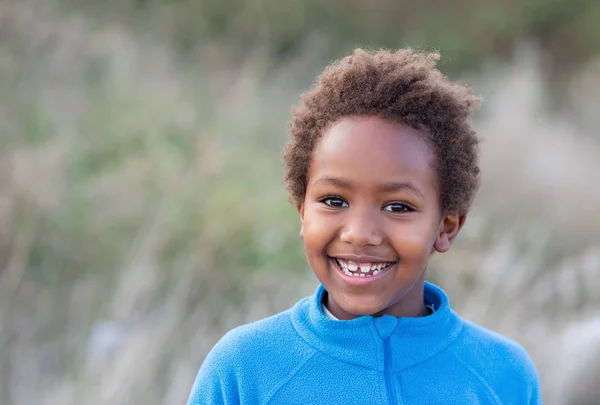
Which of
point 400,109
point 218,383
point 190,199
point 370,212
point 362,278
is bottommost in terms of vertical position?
point 218,383

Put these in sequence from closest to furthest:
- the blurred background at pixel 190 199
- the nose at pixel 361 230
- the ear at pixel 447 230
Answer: the nose at pixel 361 230, the ear at pixel 447 230, the blurred background at pixel 190 199

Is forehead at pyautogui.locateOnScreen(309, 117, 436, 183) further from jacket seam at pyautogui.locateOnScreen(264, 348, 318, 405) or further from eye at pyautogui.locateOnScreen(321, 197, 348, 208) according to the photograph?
jacket seam at pyautogui.locateOnScreen(264, 348, 318, 405)

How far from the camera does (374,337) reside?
184 cm

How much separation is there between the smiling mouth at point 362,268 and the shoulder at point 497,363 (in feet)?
1.02

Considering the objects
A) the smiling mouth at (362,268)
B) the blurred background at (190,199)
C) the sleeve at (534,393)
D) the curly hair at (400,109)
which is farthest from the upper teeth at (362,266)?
the blurred background at (190,199)

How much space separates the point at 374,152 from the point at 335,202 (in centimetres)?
16

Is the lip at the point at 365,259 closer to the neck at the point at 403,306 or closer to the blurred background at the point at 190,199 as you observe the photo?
the neck at the point at 403,306

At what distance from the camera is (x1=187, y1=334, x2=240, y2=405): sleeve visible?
5.96 feet

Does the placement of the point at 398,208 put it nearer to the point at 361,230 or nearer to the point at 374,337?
the point at 361,230

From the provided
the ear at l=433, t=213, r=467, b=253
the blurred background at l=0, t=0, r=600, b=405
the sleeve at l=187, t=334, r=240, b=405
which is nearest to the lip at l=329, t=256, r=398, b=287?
the ear at l=433, t=213, r=467, b=253

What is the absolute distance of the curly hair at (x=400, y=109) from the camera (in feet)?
6.11

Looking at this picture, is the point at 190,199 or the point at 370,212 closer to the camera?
the point at 370,212

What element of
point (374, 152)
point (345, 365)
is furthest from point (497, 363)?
point (374, 152)

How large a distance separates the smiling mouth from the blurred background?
0.96 m
